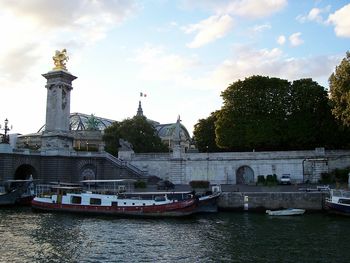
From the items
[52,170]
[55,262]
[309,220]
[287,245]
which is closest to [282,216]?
[309,220]

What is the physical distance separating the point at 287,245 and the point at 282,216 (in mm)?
14408

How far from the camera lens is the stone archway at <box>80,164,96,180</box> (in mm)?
66062

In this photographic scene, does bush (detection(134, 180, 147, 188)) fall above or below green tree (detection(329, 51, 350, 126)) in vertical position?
below

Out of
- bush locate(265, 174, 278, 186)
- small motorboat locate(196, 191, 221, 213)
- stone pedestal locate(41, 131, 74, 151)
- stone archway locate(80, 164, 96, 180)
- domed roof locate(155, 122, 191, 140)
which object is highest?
domed roof locate(155, 122, 191, 140)

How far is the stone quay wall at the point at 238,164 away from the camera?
59.7 metres

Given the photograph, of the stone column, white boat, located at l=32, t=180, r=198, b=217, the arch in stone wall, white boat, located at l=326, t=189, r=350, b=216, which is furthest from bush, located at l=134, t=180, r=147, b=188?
white boat, located at l=326, t=189, r=350, b=216

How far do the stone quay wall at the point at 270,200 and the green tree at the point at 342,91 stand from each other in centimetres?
1330

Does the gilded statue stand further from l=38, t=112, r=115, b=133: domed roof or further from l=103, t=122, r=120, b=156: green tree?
l=38, t=112, r=115, b=133: domed roof

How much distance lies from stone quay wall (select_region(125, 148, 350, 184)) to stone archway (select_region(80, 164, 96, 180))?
18.8ft

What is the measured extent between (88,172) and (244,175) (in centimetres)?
2508

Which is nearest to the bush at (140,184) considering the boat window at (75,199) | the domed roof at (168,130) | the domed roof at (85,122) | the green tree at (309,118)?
the boat window at (75,199)

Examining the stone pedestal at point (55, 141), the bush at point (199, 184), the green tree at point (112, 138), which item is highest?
the green tree at point (112, 138)

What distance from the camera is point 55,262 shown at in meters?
22.6

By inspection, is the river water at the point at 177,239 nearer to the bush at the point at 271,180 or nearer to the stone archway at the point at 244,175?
the bush at the point at 271,180
